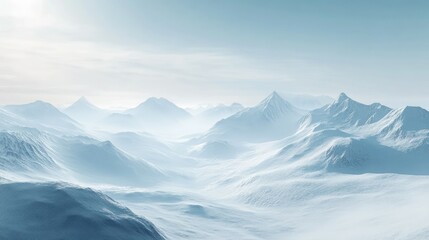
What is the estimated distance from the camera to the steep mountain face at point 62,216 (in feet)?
278

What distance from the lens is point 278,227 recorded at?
15075 centimetres

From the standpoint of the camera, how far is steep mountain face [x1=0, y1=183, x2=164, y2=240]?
84688 millimetres

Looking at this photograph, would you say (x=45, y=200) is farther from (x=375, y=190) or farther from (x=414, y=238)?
(x=375, y=190)

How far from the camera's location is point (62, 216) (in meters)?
89.1

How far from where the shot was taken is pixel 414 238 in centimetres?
10894

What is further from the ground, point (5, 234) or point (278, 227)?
point (278, 227)

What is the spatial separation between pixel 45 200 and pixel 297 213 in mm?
111175

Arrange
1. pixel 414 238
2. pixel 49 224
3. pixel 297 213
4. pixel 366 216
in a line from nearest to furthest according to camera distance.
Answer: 1. pixel 49 224
2. pixel 414 238
3. pixel 366 216
4. pixel 297 213

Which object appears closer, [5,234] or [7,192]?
[5,234]

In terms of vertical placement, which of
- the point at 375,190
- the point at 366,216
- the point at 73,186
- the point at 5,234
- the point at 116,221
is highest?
the point at 375,190

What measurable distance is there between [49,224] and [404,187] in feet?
513

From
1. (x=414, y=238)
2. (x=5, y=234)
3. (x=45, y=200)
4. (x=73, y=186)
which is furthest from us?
(x=414, y=238)

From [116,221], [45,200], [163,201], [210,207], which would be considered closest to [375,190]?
[210,207]

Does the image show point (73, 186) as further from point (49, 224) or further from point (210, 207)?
point (210, 207)
